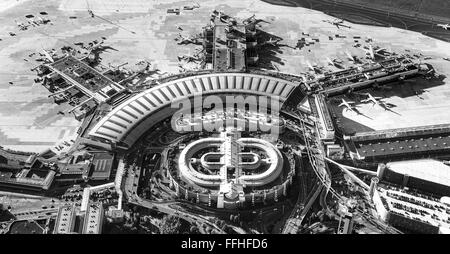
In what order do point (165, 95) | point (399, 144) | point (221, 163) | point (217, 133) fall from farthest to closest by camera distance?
point (165, 95)
point (217, 133)
point (399, 144)
point (221, 163)

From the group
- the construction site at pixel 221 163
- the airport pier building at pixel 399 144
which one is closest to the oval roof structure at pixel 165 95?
the construction site at pixel 221 163

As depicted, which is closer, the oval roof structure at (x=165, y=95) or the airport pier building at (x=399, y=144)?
the airport pier building at (x=399, y=144)

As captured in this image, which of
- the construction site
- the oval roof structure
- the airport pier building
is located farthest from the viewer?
the oval roof structure

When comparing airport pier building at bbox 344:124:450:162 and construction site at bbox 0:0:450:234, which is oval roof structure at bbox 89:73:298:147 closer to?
construction site at bbox 0:0:450:234

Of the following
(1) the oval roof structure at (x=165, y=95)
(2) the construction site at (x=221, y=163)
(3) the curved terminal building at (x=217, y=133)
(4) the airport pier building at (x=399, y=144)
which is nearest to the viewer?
(2) the construction site at (x=221, y=163)

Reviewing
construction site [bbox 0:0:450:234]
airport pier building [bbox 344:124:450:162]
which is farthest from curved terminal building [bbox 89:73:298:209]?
airport pier building [bbox 344:124:450:162]

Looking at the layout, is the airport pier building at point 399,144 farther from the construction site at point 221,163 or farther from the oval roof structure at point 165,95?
the oval roof structure at point 165,95

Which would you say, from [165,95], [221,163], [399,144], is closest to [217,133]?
[221,163]

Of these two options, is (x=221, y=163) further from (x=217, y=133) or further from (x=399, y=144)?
(x=399, y=144)
